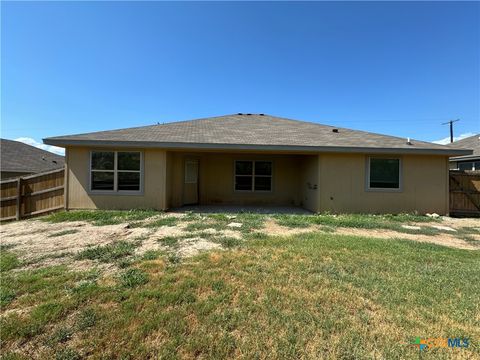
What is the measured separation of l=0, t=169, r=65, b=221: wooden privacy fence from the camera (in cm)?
863

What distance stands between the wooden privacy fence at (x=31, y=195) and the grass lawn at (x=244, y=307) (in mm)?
5413

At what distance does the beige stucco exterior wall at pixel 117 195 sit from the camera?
8.91m

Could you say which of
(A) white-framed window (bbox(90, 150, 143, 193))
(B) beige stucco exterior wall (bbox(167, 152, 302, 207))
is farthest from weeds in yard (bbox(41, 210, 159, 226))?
(B) beige stucco exterior wall (bbox(167, 152, 302, 207))

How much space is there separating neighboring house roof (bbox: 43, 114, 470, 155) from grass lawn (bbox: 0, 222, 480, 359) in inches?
200

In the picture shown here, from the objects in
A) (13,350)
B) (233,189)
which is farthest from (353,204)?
(13,350)

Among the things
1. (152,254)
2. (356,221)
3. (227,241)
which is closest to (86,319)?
(152,254)

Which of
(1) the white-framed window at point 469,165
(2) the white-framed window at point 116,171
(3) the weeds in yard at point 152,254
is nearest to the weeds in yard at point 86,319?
(3) the weeds in yard at point 152,254

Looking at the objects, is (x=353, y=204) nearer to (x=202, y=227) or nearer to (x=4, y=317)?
(x=202, y=227)

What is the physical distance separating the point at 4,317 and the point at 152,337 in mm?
1634

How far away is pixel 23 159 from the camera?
18984 millimetres

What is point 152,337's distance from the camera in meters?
2.29

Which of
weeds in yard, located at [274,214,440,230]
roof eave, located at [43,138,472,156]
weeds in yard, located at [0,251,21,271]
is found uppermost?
roof eave, located at [43,138,472,156]

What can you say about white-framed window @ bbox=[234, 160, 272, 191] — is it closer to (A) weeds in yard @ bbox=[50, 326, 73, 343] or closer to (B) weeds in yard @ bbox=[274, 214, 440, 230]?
(B) weeds in yard @ bbox=[274, 214, 440, 230]

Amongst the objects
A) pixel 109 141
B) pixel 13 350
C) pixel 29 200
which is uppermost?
pixel 109 141
